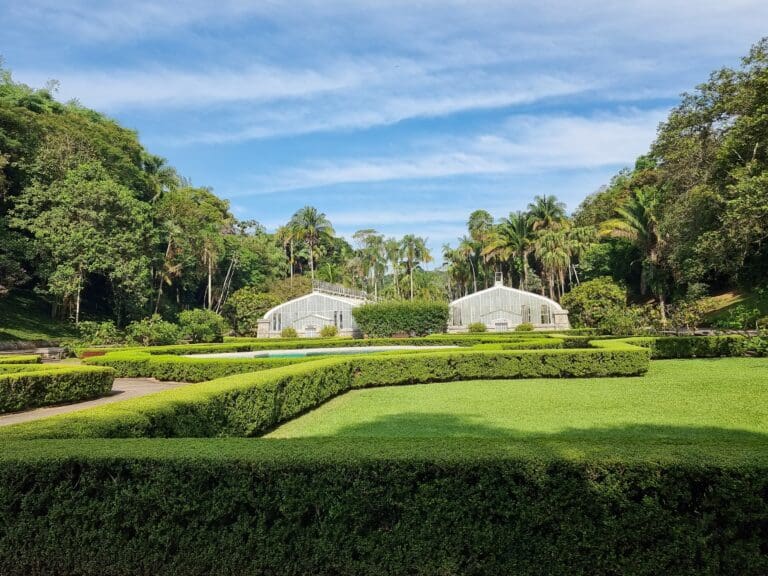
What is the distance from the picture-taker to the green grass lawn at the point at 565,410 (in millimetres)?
6539

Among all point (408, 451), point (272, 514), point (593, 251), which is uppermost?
point (593, 251)

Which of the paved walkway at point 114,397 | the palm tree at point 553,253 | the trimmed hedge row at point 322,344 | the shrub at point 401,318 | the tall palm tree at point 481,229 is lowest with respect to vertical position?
the paved walkway at point 114,397

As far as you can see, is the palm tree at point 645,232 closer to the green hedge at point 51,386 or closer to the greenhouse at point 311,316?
the greenhouse at point 311,316

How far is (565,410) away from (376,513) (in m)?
5.90

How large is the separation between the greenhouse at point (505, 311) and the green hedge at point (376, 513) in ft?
113

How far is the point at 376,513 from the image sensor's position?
3.23 meters

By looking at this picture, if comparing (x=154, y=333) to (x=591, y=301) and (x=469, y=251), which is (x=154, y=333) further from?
(x=469, y=251)

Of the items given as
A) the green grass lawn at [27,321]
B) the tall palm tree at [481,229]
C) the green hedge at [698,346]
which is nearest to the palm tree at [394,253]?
the tall palm tree at [481,229]

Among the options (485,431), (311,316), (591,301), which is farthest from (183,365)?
(591,301)

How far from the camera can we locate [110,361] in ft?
51.3

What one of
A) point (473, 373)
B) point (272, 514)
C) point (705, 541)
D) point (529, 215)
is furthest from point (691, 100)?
point (529, 215)

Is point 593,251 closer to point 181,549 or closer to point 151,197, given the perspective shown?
point 151,197

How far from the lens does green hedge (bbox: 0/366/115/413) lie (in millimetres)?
9703

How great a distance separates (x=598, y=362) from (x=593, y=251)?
37.6 meters
